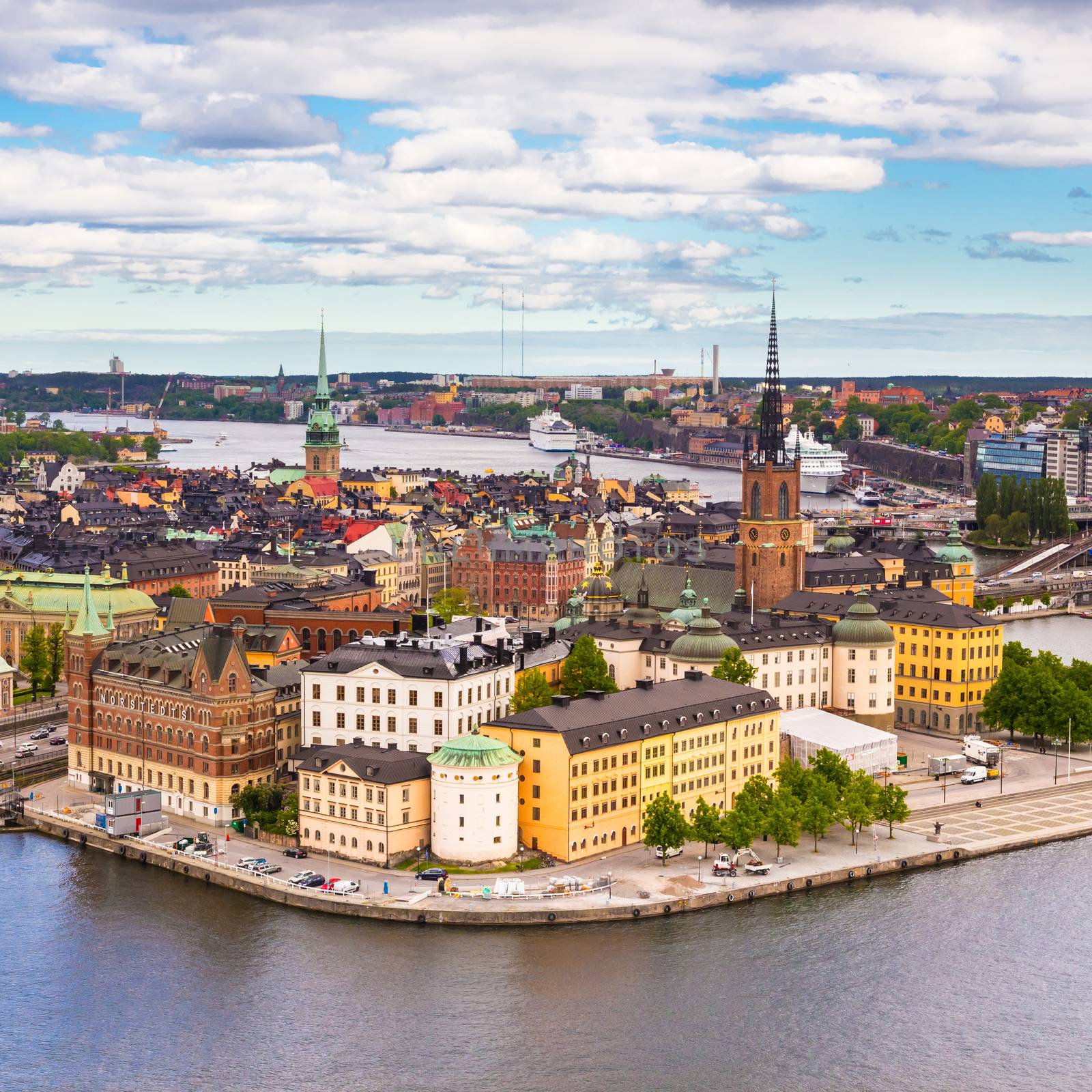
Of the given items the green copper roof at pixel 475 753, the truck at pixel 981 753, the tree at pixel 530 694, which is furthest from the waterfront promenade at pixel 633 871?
the tree at pixel 530 694

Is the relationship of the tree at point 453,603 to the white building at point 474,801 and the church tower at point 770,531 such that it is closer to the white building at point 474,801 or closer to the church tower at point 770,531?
the church tower at point 770,531

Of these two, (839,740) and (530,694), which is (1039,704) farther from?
(530,694)

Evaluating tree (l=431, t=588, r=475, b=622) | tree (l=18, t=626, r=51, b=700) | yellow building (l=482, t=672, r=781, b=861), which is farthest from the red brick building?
yellow building (l=482, t=672, r=781, b=861)

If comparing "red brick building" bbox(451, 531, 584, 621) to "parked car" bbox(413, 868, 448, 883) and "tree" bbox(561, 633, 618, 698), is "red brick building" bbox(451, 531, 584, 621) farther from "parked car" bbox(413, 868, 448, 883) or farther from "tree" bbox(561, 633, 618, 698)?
"parked car" bbox(413, 868, 448, 883)

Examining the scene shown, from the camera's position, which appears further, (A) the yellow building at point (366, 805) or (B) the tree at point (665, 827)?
(B) the tree at point (665, 827)

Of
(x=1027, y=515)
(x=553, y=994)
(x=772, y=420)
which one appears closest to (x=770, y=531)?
(x=772, y=420)

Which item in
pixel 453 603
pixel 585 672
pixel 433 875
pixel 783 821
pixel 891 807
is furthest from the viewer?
pixel 453 603
